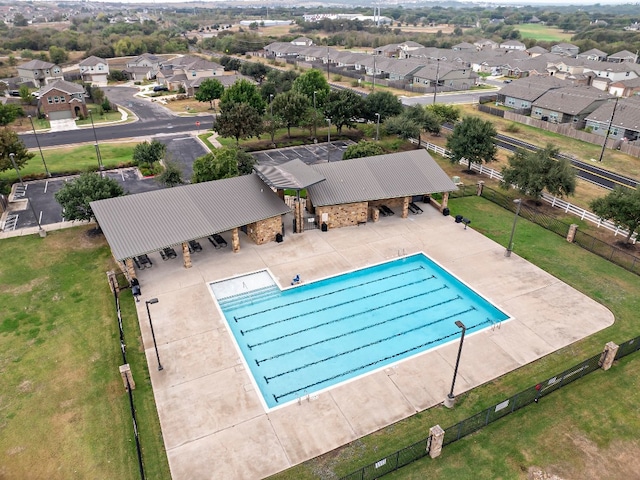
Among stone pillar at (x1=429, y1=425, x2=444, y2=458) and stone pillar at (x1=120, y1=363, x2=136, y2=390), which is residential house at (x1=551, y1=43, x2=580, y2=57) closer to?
stone pillar at (x1=429, y1=425, x2=444, y2=458)

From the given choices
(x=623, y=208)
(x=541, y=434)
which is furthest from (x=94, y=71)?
(x=541, y=434)

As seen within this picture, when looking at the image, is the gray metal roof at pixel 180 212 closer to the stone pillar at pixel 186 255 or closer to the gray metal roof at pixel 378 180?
the stone pillar at pixel 186 255

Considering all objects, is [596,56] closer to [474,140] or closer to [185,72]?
[474,140]

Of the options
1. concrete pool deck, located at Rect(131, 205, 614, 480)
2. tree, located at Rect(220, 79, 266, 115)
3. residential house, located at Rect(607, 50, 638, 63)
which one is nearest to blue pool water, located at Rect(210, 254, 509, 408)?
concrete pool deck, located at Rect(131, 205, 614, 480)

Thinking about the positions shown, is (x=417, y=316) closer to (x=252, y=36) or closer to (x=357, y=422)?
(x=357, y=422)

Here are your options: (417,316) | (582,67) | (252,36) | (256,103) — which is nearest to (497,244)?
(417,316)
